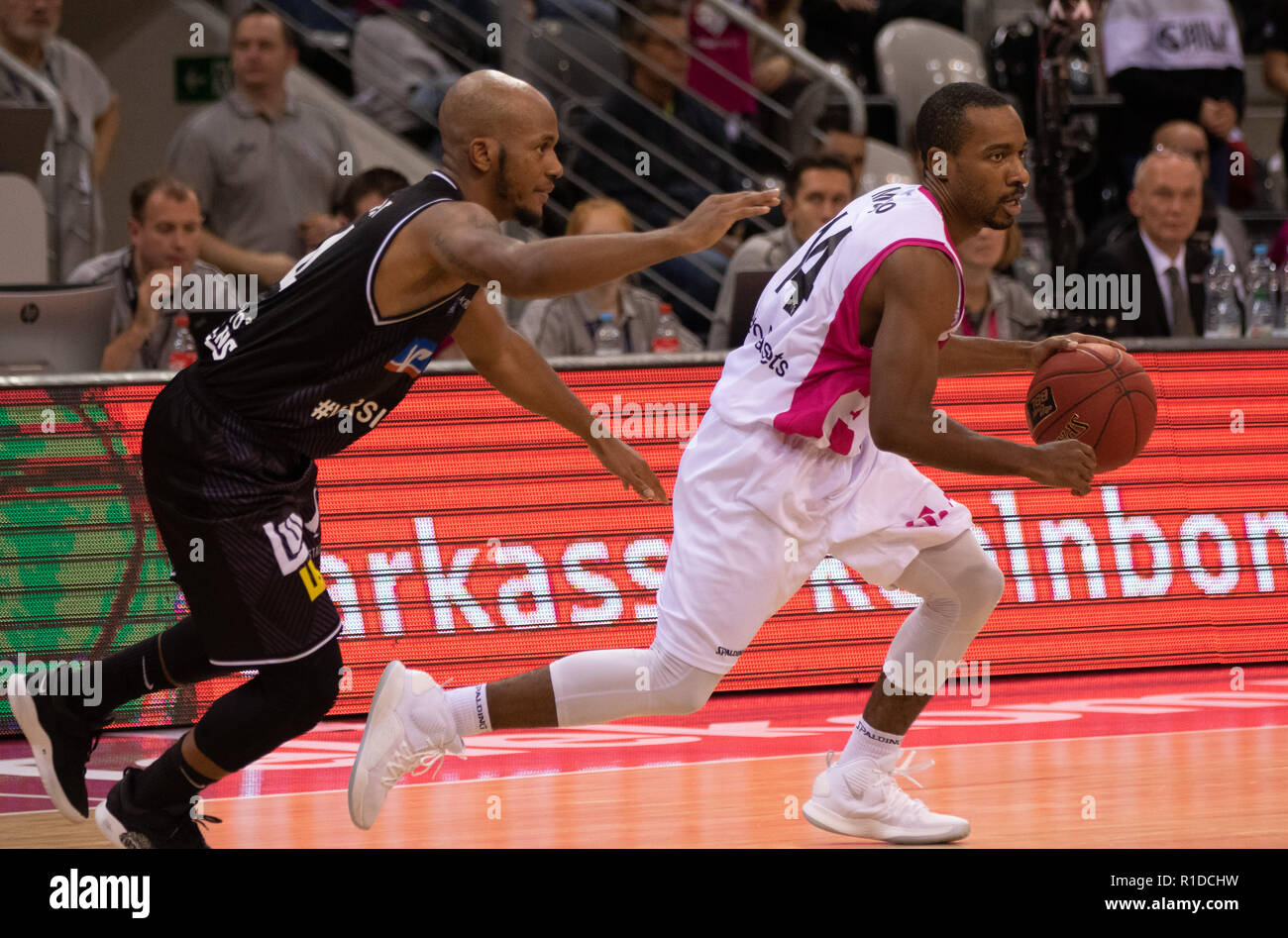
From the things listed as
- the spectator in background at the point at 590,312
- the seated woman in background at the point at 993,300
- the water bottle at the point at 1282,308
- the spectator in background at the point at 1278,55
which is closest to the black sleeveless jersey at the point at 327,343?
the spectator in background at the point at 590,312

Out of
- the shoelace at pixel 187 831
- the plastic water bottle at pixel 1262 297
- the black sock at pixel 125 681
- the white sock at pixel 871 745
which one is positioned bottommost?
the shoelace at pixel 187 831

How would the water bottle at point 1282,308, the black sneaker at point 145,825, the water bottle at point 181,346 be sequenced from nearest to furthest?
the black sneaker at point 145,825 → the water bottle at point 181,346 → the water bottle at point 1282,308

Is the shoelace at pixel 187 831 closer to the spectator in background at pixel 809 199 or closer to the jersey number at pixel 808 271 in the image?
the jersey number at pixel 808 271

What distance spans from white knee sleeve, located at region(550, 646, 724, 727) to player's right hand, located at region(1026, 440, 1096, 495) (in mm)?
932

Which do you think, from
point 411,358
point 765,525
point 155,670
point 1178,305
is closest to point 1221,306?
point 1178,305

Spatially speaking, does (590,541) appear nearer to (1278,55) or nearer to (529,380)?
(529,380)

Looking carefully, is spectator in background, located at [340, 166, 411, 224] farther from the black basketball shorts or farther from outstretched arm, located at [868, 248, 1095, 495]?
outstretched arm, located at [868, 248, 1095, 495]

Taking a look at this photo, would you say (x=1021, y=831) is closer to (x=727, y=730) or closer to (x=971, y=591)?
(x=971, y=591)

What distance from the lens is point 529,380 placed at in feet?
14.9

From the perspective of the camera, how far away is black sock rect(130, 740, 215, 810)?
406 cm

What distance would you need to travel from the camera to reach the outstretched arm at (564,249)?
3555 mm

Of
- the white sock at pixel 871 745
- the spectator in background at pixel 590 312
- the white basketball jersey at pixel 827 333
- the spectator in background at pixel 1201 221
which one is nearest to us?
the white basketball jersey at pixel 827 333

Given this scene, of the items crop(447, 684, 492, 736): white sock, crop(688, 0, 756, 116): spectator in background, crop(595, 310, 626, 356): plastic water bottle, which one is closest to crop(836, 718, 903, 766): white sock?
crop(447, 684, 492, 736): white sock

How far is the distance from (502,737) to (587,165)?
181 inches
